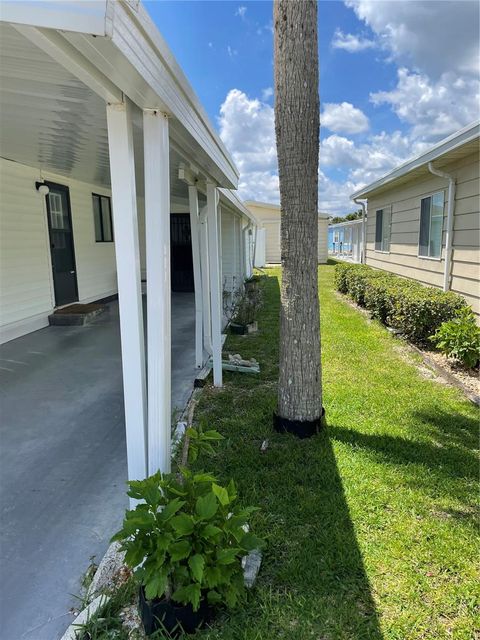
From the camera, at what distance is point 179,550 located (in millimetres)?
1625

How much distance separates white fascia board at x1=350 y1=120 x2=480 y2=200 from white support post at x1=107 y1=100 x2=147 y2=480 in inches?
187

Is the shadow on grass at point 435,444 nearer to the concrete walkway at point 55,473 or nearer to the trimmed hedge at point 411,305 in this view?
the concrete walkway at point 55,473

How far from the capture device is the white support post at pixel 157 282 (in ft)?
6.57

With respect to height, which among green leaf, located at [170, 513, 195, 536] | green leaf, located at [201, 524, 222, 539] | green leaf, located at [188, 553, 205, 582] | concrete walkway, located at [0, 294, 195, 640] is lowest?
concrete walkway, located at [0, 294, 195, 640]

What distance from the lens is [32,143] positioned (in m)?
4.72

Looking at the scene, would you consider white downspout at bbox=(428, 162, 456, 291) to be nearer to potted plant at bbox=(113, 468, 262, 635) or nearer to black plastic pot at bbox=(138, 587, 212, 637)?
potted plant at bbox=(113, 468, 262, 635)

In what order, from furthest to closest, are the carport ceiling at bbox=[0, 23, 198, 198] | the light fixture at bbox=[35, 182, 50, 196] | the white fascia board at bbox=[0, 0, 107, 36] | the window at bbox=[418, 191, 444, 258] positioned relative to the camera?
1. the window at bbox=[418, 191, 444, 258]
2. the light fixture at bbox=[35, 182, 50, 196]
3. the carport ceiling at bbox=[0, 23, 198, 198]
4. the white fascia board at bbox=[0, 0, 107, 36]

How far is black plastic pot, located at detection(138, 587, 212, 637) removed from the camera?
67.8 inches

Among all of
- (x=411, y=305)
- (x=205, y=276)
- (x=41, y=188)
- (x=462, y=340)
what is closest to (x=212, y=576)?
(x=205, y=276)

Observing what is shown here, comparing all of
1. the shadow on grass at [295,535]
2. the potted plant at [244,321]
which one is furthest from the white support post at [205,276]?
the potted plant at [244,321]

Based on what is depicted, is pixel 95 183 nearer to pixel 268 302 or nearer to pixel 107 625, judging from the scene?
pixel 268 302

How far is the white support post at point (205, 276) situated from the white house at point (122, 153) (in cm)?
2

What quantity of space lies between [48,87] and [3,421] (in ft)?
8.88

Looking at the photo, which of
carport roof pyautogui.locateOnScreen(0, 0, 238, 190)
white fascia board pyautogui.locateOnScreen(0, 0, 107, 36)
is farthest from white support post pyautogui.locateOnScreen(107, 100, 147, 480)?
white fascia board pyautogui.locateOnScreen(0, 0, 107, 36)
